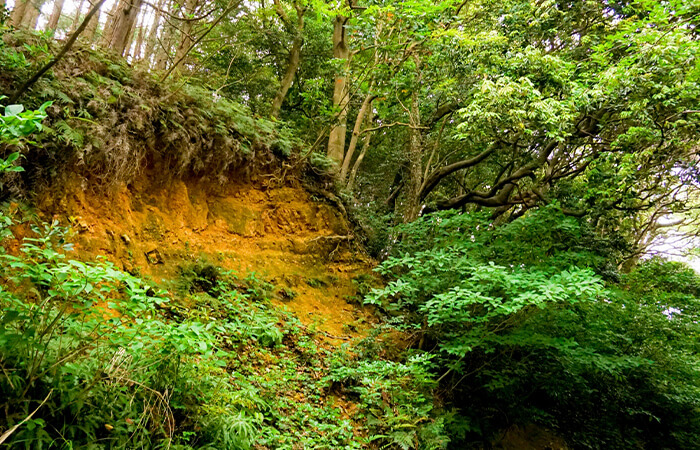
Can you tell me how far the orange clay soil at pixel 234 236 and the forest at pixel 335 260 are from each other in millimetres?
45

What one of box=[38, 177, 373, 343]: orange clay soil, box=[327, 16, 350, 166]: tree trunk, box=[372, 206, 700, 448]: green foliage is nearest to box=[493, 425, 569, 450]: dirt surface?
box=[372, 206, 700, 448]: green foliage

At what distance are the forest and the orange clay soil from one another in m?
0.04

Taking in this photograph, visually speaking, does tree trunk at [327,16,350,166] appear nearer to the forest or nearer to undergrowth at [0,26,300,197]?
the forest

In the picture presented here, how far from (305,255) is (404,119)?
7.23m

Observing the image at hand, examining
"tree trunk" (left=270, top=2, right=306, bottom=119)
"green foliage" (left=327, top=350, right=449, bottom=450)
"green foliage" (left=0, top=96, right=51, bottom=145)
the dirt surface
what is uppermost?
"tree trunk" (left=270, top=2, right=306, bottom=119)

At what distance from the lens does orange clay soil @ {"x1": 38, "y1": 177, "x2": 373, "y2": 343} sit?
543 centimetres

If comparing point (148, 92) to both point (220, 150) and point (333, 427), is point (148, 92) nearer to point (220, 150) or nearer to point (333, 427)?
point (220, 150)

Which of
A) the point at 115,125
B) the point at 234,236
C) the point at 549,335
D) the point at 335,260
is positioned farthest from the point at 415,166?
the point at 115,125

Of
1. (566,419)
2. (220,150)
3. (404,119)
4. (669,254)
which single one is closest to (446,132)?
(404,119)

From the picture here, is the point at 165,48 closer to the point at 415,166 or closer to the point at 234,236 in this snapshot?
the point at 234,236

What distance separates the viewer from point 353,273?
32.0ft

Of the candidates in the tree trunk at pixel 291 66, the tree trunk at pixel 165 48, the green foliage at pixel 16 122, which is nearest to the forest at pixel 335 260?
the green foliage at pixel 16 122

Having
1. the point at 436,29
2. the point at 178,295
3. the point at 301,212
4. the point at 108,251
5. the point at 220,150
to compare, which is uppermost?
the point at 436,29

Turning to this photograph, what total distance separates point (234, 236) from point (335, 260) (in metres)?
2.76
